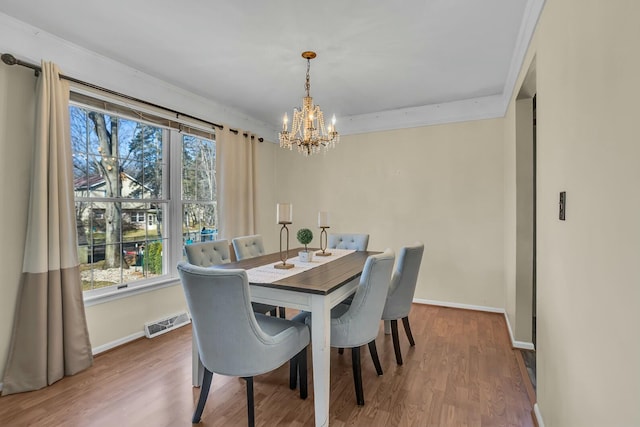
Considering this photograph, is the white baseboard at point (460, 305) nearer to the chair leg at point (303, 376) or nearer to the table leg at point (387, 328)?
the table leg at point (387, 328)

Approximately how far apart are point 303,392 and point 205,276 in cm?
111

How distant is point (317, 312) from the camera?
176 centimetres

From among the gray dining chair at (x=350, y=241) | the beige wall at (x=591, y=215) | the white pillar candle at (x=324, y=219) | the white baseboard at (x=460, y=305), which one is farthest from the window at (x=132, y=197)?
the beige wall at (x=591, y=215)

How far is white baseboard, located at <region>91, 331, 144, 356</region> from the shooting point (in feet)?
8.83

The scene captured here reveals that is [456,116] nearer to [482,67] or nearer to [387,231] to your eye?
[482,67]

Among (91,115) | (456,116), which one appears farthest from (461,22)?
(91,115)

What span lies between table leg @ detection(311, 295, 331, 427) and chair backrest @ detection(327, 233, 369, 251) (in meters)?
1.72

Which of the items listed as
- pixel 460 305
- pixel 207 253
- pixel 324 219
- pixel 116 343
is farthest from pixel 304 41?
pixel 460 305

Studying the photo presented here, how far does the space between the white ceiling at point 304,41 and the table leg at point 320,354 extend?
1.87m

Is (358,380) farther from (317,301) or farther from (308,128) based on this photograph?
(308,128)

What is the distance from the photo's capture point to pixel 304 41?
2.43 metres

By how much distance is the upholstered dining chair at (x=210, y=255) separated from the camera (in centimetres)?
260

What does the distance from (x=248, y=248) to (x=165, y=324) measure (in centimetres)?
116

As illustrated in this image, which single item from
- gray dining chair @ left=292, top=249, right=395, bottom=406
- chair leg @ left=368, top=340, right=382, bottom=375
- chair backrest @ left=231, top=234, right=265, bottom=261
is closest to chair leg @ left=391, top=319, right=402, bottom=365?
chair leg @ left=368, top=340, right=382, bottom=375
